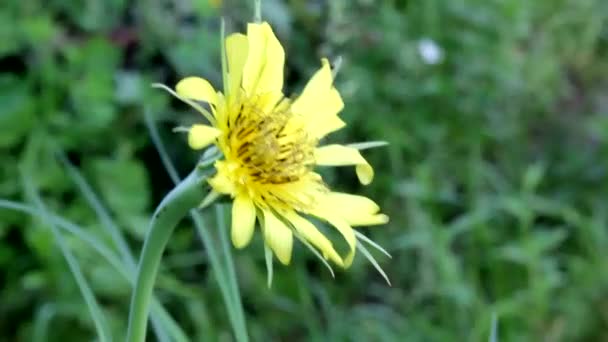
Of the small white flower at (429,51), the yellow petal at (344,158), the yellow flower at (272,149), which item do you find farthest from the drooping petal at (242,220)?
the small white flower at (429,51)

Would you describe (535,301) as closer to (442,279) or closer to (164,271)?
(442,279)

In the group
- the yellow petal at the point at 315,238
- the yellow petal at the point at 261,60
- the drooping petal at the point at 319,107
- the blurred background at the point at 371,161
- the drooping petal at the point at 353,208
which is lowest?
the blurred background at the point at 371,161

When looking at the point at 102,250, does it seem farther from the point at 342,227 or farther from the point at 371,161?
the point at 371,161

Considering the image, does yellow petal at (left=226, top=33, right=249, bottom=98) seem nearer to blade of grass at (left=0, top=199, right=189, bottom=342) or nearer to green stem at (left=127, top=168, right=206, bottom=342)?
green stem at (left=127, top=168, right=206, bottom=342)

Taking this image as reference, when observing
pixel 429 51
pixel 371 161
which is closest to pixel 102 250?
pixel 371 161

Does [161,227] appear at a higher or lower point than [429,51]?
higher

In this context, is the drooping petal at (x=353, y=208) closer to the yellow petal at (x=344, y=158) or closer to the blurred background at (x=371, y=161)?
the yellow petal at (x=344, y=158)

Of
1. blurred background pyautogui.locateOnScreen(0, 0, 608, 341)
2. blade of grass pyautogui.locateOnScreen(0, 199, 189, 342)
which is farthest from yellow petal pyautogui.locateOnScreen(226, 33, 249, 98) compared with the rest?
blurred background pyautogui.locateOnScreen(0, 0, 608, 341)
